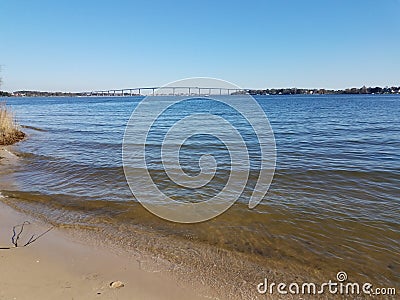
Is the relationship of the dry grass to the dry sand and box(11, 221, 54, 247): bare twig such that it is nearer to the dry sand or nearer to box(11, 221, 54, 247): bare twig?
box(11, 221, 54, 247): bare twig

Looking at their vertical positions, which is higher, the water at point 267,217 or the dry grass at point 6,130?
the dry grass at point 6,130

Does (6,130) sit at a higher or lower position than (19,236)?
higher

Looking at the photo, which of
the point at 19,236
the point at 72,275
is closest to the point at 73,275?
the point at 72,275

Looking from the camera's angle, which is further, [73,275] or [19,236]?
[19,236]

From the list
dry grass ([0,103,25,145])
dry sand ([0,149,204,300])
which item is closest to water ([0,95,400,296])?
dry sand ([0,149,204,300])

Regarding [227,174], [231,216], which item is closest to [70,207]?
[231,216]

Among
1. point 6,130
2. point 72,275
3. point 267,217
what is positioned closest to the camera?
point 72,275

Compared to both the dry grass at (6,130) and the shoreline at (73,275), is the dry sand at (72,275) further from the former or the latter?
the dry grass at (6,130)

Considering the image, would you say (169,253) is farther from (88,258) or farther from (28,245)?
(28,245)

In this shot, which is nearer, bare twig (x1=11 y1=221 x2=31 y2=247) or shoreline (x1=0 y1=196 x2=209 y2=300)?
shoreline (x1=0 y1=196 x2=209 y2=300)

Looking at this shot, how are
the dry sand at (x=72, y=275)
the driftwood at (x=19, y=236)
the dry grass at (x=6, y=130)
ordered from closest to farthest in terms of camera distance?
the dry sand at (x=72, y=275) < the driftwood at (x=19, y=236) < the dry grass at (x=6, y=130)

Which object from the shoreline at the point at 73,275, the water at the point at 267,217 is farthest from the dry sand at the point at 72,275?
the water at the point at 267,217

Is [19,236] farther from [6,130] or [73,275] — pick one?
[6,130]

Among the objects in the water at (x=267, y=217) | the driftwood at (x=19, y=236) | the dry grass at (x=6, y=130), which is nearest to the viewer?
the water at (x=267, y=217)
